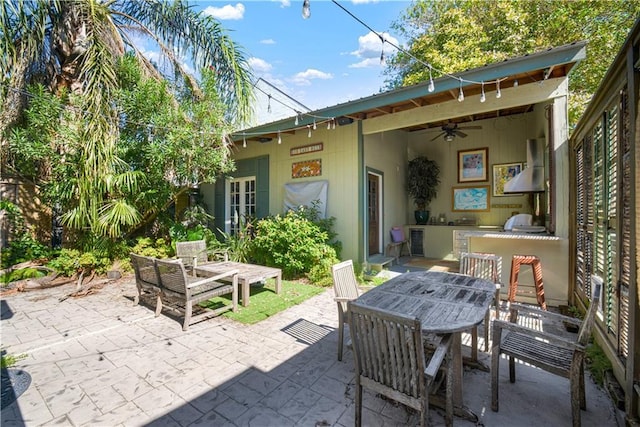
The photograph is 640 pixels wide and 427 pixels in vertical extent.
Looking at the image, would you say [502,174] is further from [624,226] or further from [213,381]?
[213,381]

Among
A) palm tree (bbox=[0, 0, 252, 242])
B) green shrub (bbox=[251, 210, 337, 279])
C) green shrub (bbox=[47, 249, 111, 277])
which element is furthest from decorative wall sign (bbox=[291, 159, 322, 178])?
green shrub (bbox=[47, 249, 111, 277])

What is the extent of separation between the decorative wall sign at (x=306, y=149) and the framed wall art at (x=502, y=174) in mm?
4494

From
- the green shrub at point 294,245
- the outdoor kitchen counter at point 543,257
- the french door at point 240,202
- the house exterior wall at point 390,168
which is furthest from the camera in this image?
the french door at point 240,202

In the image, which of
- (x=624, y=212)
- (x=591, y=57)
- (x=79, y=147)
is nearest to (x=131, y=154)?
(x=79, y=147)

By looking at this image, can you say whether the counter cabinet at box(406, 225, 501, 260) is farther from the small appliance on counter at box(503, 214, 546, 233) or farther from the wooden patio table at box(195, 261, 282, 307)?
the wooden patio table at box(195, 261, 282, 307)

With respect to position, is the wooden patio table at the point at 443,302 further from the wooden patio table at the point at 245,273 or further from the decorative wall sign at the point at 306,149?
the decorative wall sign at the point at 306,149

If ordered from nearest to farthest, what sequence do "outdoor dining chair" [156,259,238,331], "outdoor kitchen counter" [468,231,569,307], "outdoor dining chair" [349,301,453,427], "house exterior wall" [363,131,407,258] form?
"outdoor dining chair" [349,301,453,427] → "outdoor dining chair" [156,259,238,331] → "outdoor kitchen counter" [468,231,569,307] → "house exterior wall" [363,131,407,258]

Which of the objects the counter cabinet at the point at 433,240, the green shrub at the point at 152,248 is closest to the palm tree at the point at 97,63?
the green shrub at the point at 152,248

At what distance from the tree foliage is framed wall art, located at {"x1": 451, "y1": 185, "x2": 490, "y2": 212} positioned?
121 inches

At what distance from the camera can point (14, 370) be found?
249 centimetres

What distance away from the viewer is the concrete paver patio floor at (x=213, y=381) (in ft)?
6.24

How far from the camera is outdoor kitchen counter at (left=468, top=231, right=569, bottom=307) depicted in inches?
156

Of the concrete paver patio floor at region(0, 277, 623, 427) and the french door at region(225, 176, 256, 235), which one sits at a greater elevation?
the french door at region(225, 176, 256, 235)

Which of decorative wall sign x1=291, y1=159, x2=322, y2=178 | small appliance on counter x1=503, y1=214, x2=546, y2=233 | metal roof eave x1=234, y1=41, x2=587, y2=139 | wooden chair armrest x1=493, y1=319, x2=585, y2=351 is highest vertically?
metal roof eave x1=234, y1=41, x2=587, y2=139
